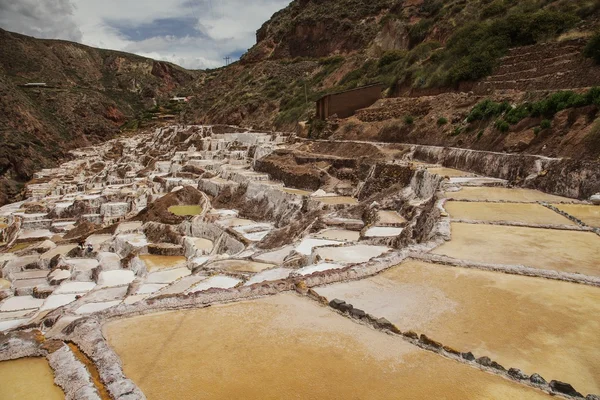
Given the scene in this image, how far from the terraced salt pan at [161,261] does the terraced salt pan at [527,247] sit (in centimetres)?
1112

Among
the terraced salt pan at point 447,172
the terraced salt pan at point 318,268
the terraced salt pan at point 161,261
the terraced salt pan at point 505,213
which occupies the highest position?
the terraced salt pan at point 447,172

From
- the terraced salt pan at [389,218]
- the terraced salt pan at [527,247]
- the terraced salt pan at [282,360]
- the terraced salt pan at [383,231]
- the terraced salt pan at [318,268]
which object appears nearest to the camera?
the terraced salt pan at [282,360]

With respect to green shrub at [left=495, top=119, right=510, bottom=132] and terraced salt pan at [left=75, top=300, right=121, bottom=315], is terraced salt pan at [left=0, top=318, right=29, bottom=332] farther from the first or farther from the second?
green shrub at [left=495, top=119, right=510, bottom=132]

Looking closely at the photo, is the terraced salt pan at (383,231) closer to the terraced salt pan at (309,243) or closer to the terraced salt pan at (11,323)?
the terraced salt pan at (309,243)

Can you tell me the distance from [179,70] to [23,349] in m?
112

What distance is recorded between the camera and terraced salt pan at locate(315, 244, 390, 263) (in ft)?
29.6

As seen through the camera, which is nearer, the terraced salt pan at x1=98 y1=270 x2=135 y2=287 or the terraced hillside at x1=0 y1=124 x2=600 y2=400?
the terraced hillside at x1=0 y1=124 x2=600 y2=400

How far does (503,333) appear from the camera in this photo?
485 cm

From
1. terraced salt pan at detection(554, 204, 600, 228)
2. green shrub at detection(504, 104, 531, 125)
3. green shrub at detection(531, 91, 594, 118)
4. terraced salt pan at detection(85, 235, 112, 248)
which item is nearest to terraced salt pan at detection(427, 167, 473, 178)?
green shrub at detection(504, 104, 531, 125)

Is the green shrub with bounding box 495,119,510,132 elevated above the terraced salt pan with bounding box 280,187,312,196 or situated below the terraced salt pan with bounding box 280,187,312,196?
above

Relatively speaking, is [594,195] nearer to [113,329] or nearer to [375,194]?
[375,194]

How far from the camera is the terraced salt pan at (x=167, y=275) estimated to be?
47.0ft

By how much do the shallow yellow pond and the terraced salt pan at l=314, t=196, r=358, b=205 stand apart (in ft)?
24.3

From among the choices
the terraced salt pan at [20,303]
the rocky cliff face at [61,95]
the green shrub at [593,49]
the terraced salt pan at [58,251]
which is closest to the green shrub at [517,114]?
the green shrub at [593,49]
